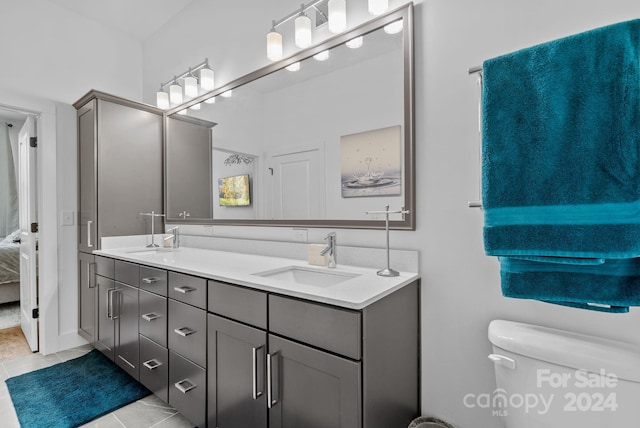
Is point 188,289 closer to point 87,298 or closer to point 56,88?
point 87,298

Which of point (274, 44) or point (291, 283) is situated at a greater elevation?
point (274, 44)

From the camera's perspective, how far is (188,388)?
4.72ft

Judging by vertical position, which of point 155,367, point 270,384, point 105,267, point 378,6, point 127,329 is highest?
point 378,6

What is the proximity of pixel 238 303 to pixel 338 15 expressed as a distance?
142 centimetres

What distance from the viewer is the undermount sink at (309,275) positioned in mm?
1408

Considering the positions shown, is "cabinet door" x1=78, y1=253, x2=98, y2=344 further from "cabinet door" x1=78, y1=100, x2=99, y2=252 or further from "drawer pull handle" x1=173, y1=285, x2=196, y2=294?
"drawer pull handle" x1=173, y1=285, x2=196, y2=294

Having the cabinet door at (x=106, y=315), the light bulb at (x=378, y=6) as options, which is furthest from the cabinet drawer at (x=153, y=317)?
the light bulb at (x=378, y=6)

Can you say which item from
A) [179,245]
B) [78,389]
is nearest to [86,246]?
[179,245]

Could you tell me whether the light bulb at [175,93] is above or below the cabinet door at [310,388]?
above

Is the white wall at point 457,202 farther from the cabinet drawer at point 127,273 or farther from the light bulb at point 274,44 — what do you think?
the cabinet drawer at point 127,273

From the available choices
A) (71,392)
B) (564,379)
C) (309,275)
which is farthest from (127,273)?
(564,379)

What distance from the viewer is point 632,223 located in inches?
27.8

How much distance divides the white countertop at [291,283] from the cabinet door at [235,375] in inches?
7.3

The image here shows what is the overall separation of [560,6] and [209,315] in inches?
69.2
